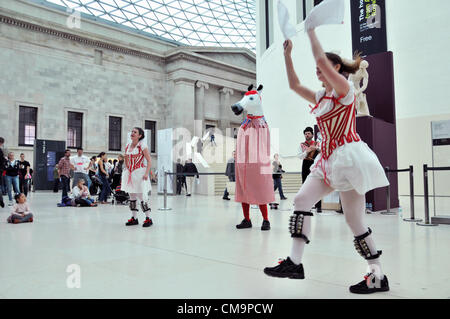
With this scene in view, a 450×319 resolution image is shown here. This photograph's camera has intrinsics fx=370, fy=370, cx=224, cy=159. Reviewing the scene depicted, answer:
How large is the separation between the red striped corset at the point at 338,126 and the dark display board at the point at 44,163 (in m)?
19.8

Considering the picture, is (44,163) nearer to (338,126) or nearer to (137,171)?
(137,171)

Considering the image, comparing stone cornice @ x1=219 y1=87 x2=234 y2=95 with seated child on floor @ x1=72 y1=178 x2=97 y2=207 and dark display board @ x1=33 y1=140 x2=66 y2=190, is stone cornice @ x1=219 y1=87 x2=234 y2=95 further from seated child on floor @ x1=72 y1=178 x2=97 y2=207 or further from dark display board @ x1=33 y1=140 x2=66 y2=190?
seated child on floor @ x1=72 y1=178 x2=97 y2=207

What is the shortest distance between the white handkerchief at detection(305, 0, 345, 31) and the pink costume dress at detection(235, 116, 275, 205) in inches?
140

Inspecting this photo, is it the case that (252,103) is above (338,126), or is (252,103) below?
above

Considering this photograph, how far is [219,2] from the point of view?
124 ft

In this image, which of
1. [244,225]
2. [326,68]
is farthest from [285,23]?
[244,225]

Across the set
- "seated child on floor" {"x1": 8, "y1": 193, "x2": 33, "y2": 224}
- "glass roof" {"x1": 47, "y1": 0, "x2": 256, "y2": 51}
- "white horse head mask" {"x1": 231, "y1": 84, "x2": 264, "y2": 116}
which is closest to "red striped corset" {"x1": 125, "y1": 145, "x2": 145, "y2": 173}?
"white horse head mask" {"x1": 231, "y1": 84, "x2": 264, "y2": 116}

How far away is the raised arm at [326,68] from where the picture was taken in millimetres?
2433

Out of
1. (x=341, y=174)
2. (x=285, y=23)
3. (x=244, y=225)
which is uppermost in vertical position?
(x=285, y=23)

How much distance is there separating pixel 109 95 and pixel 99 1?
9.24 metres

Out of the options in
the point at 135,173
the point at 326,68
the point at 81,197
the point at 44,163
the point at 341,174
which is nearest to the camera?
the point at 326,68

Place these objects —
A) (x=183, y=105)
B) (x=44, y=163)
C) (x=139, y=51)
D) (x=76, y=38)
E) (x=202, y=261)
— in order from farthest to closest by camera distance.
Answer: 1. (x=183, y=105)
2. (x=139, y=51)
3. (x=76, y=38)
4. (x=44, y=163)
5. (x=202, y=261)

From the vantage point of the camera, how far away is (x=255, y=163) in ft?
19.8

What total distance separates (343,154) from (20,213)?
6.56m
